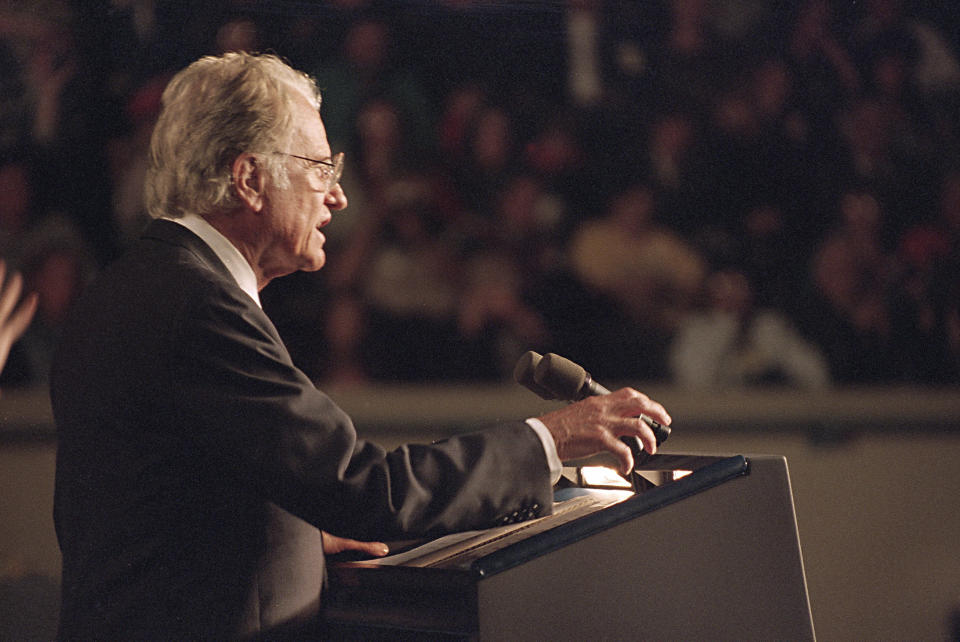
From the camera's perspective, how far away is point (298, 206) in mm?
1481

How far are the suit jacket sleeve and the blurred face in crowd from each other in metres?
0.25

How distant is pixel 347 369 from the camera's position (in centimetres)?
393

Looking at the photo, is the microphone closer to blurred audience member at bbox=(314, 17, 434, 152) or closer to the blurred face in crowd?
the blurred face in crowd

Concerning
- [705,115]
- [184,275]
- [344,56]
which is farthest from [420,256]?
[184,275]

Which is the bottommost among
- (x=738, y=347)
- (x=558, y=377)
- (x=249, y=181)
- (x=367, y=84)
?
(x=558, y=377)

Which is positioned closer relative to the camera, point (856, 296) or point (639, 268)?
point (639, 268)

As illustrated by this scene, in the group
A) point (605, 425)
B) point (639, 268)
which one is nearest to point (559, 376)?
→ point (605, 425)

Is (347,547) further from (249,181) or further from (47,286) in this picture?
(47,286)

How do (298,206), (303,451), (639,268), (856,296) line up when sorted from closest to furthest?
(303,451) < (298,206) < (639,268) < (856,296)

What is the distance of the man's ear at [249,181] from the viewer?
1.43 meters

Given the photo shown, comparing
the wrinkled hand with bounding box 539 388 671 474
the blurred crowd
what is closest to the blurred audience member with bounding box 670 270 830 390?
the blurred crowd

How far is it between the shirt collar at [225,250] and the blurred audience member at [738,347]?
3.06m

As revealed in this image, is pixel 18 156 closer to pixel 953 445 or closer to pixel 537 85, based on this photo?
pixel 537 85

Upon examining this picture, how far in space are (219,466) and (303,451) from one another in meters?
0.12
